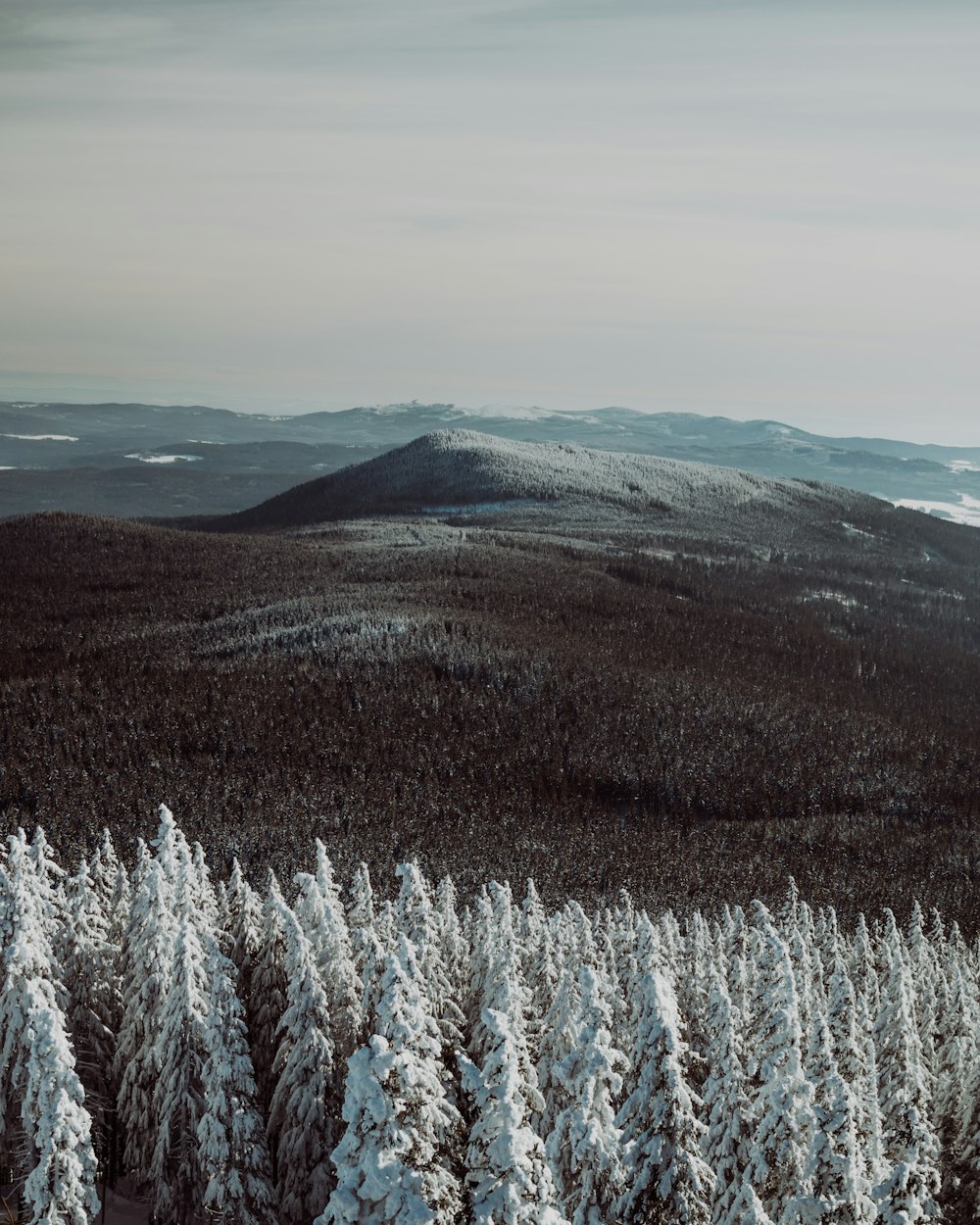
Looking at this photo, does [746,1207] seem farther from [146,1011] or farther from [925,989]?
[925,989]

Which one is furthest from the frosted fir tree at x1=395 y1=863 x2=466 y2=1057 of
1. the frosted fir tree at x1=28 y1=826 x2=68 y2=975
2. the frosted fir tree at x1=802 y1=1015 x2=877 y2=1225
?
the frosted fir tree at x1=28 y1=826 x2=68 y2=975

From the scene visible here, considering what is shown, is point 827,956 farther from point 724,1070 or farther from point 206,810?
point 206,810

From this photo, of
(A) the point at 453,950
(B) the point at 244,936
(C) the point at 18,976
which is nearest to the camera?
(C) the point at 18,976

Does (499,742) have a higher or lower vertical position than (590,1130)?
lower

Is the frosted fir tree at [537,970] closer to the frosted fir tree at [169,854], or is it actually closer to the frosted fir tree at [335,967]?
the frosted fir tree at [335,967]

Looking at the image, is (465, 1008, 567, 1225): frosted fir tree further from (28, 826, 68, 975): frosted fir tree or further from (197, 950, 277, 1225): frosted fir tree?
(28, 826, 68, 975): frosted fir tree

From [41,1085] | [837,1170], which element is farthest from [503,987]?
[41,1085]

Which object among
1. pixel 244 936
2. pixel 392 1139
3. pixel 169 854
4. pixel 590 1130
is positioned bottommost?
pixel 244 936

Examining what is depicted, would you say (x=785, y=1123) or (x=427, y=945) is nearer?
(x=785, y=1123)
